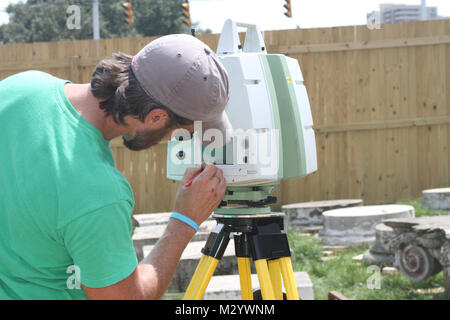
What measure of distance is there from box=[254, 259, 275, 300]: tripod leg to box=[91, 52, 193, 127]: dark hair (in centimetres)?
86

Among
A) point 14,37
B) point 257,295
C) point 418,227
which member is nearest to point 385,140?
point 418,227

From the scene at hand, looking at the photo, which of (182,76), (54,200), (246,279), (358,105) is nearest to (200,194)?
(182,76)

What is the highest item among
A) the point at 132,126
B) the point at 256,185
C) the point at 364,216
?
the point at 132,126

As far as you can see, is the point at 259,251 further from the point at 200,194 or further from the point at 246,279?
the point at 200,194

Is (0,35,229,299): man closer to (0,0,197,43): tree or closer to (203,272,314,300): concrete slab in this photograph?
(203,272,314,300): concrete slab

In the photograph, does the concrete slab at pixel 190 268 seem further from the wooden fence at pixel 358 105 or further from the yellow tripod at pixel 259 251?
the wooden fence at pixel 358 105

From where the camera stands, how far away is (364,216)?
18.6ft

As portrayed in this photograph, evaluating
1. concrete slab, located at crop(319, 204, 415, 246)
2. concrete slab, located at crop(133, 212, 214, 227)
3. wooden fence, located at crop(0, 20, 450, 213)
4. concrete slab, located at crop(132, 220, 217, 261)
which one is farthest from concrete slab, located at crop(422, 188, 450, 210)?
concrete slab, located at crop(133, 212, 214, 227)

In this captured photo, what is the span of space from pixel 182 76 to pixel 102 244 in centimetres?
45

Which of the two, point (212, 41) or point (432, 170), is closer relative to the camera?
point (212, 41)

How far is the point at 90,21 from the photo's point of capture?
2650 centimetres

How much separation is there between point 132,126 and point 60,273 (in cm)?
40

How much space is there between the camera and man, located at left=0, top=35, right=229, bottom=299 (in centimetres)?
134
